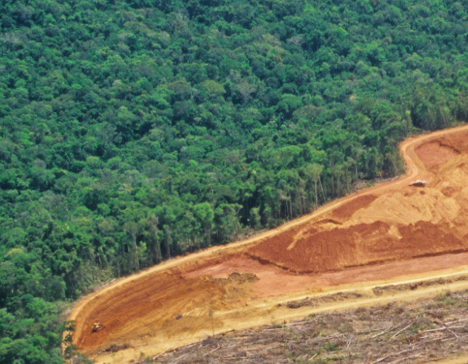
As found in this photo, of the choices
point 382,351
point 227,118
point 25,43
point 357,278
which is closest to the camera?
point 382,351

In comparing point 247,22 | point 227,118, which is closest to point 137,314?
point 227,118

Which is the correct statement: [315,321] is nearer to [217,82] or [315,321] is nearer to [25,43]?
[217,82]

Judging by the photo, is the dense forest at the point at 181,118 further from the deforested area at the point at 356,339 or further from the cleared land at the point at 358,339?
the deforested area at the point at 356,339

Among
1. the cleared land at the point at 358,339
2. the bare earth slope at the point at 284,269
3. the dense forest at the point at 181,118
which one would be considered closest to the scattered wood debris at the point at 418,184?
the bare earth slope at the point at 284,269

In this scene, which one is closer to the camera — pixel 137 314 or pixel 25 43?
pixel 137 314

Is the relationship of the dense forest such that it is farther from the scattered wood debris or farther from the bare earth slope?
the scattered wood debris

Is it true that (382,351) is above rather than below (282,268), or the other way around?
below

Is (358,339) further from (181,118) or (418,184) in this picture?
(181,118)
